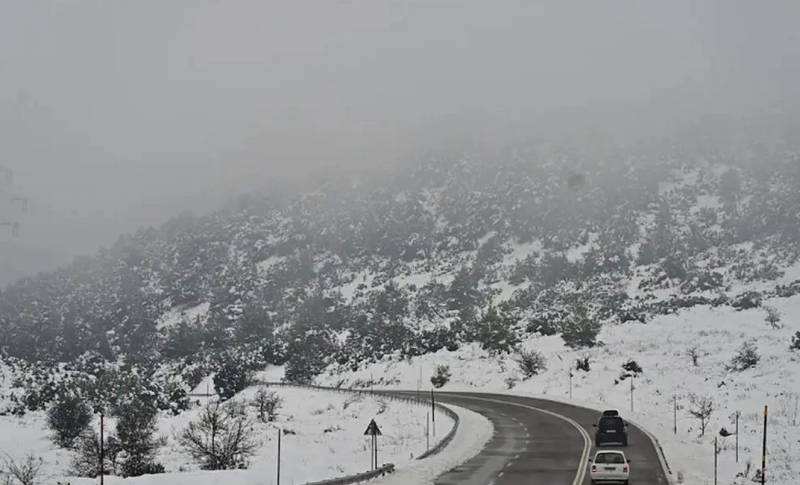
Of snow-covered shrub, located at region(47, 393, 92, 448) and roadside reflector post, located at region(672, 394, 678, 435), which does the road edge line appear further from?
snow-covered shrub, located at region(47, 393, 92, 448)

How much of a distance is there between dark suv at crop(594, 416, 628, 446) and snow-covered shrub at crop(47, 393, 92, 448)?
98.5 feet

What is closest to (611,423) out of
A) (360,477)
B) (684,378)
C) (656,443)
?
(656,443)

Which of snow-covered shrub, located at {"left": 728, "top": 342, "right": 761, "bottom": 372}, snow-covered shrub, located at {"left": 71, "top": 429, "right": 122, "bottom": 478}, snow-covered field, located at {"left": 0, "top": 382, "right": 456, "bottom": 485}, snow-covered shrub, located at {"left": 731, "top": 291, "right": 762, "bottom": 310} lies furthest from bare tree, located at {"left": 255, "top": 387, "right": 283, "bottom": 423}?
snow-covered shrub, located at {"left": 731, "top": 291, "right": 762, "bottom": 310}

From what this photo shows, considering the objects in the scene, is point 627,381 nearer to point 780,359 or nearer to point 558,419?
→ point 780,359

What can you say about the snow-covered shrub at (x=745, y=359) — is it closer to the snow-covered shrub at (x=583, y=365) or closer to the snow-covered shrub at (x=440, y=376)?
the snow-covered shrub at (x=583, y=365)

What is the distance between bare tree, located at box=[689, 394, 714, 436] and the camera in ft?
140

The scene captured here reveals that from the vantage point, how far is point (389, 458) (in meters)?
36.5

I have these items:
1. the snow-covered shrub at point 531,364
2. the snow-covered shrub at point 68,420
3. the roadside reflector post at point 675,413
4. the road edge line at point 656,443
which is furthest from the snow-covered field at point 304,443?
the snow-covered shrub at point 531,364

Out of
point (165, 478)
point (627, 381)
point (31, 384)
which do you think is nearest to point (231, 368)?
point (31, 384)

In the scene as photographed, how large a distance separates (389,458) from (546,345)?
166 ft

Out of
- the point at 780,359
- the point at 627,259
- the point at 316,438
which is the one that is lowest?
the point at 316,438

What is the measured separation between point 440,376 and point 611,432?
2020 inches

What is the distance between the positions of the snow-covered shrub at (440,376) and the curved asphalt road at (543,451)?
27810 millimetres

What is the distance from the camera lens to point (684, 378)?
194 feet
